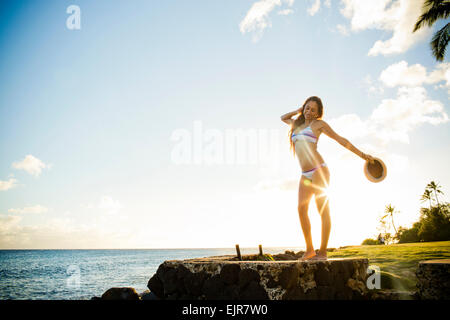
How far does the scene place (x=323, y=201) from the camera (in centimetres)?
430

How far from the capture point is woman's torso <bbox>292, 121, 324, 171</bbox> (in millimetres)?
4500

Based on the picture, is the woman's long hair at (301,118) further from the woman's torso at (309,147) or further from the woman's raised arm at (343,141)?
the woman's raised arm at (343,141)

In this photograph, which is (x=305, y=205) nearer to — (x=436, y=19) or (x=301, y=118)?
(x=301, y=118)

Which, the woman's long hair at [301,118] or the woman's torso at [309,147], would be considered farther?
the woman's long hair at [301,118]

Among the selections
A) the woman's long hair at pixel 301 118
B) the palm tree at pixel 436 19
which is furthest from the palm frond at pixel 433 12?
the woman's long hair at pixel 301 118

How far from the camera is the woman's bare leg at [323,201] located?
163 inches

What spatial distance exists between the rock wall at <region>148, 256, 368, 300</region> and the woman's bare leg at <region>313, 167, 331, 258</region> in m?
0.35

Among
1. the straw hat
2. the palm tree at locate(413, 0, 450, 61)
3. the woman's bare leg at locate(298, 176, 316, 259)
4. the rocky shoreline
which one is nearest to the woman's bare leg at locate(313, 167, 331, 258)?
the woman's bare leg at locate(298, 176, 316, 259)

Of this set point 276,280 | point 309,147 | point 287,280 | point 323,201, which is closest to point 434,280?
point 323,201

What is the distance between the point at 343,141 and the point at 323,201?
3.16 ft

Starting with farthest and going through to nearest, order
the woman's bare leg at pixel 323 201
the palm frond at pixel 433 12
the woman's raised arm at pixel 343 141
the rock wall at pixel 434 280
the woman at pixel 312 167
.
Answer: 1. the palm frond at pixel 433 12
2. the woman's raised arm at pixel 343 141
3. the woman at pixel 312 167
4. the woman's bare leg at pixel 323 201
5. the rock wall at pixel 434 280

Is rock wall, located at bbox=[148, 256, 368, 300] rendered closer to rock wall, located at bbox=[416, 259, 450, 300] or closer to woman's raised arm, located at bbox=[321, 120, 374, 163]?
rock wall, located at bbox=[416, 259, 450, 300]
